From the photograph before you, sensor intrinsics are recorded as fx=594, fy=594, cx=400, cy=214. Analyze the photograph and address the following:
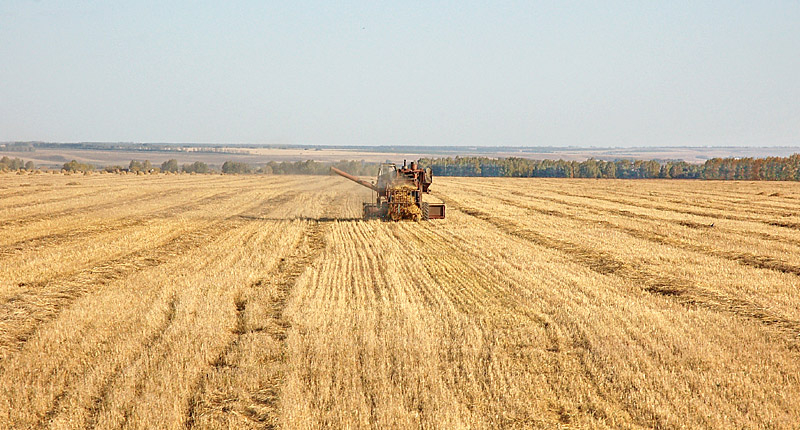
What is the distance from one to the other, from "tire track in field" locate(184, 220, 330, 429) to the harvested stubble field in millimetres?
38

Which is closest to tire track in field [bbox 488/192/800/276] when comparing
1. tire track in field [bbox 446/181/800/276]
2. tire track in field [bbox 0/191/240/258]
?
tire track in field [bbox 446/181/800/276]

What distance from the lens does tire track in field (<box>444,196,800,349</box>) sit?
10727 mm

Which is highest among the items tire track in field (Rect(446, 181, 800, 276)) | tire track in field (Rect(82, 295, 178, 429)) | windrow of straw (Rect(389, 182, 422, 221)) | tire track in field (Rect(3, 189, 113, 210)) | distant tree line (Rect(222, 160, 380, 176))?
windrow of straw (Rect(389, 182, 422, 221))

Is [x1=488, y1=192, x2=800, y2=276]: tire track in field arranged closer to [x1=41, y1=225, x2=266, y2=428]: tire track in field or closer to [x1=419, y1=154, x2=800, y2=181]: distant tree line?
[x1=41, y1=225, x2=266, y2=428]: tire track in field

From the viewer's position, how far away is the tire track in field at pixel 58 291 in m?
10.1

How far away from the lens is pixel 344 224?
2605 centimetres

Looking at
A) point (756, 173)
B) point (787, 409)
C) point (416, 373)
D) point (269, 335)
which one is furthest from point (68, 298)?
point (756, 173)

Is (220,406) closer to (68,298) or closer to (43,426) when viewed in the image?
(43,426)

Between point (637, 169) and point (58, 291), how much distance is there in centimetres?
11535

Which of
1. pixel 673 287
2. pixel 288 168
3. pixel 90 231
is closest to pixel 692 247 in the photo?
pixel 673 287

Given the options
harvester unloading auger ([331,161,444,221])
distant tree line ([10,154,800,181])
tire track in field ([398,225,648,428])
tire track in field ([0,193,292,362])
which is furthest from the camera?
distant tree line ([10,154,800,181])

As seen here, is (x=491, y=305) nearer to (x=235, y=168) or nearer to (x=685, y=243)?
(x=685, y=243)

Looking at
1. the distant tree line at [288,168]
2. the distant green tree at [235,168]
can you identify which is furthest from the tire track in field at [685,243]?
the distant green tree at [235,168]

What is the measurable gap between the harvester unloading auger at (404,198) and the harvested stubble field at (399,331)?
5.09 m
